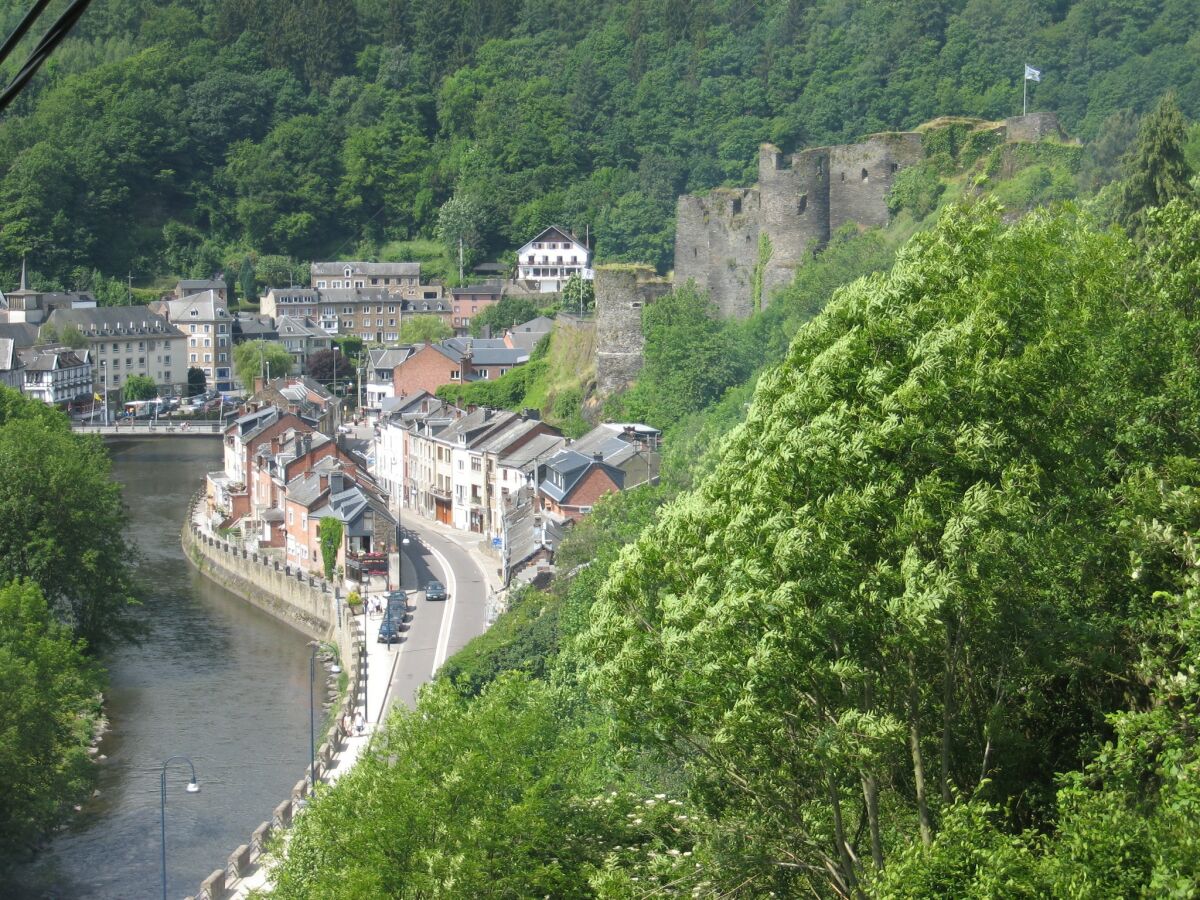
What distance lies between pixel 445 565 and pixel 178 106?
51608 millimetres

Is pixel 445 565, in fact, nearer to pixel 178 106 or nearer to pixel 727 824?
pixel 727 824

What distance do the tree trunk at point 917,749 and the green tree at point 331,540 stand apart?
935 inches

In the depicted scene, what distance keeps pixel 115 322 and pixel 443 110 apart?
22.7m

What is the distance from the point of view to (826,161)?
36.5 meters

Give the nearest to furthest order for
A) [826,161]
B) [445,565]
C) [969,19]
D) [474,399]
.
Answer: [445,565] < [826,161] < [474,399] < [969,19]

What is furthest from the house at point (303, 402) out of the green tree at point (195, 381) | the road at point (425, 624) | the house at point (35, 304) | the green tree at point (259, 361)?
the house at point (35, 304)

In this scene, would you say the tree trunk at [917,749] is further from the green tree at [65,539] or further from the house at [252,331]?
the house at [252,331]

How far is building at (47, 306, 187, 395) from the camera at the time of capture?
206 feet

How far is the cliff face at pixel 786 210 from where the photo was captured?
35250mm

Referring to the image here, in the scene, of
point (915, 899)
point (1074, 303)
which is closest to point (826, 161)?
point (1074, 303)

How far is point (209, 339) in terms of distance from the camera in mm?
65312

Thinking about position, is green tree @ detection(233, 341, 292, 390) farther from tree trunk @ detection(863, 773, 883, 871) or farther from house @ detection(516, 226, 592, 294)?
tree trunk @ detection(863, 773, 883, 871)

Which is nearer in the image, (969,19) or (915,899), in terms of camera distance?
(915,899)

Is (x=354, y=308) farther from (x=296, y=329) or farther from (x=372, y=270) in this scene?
(x=296, y=329)
